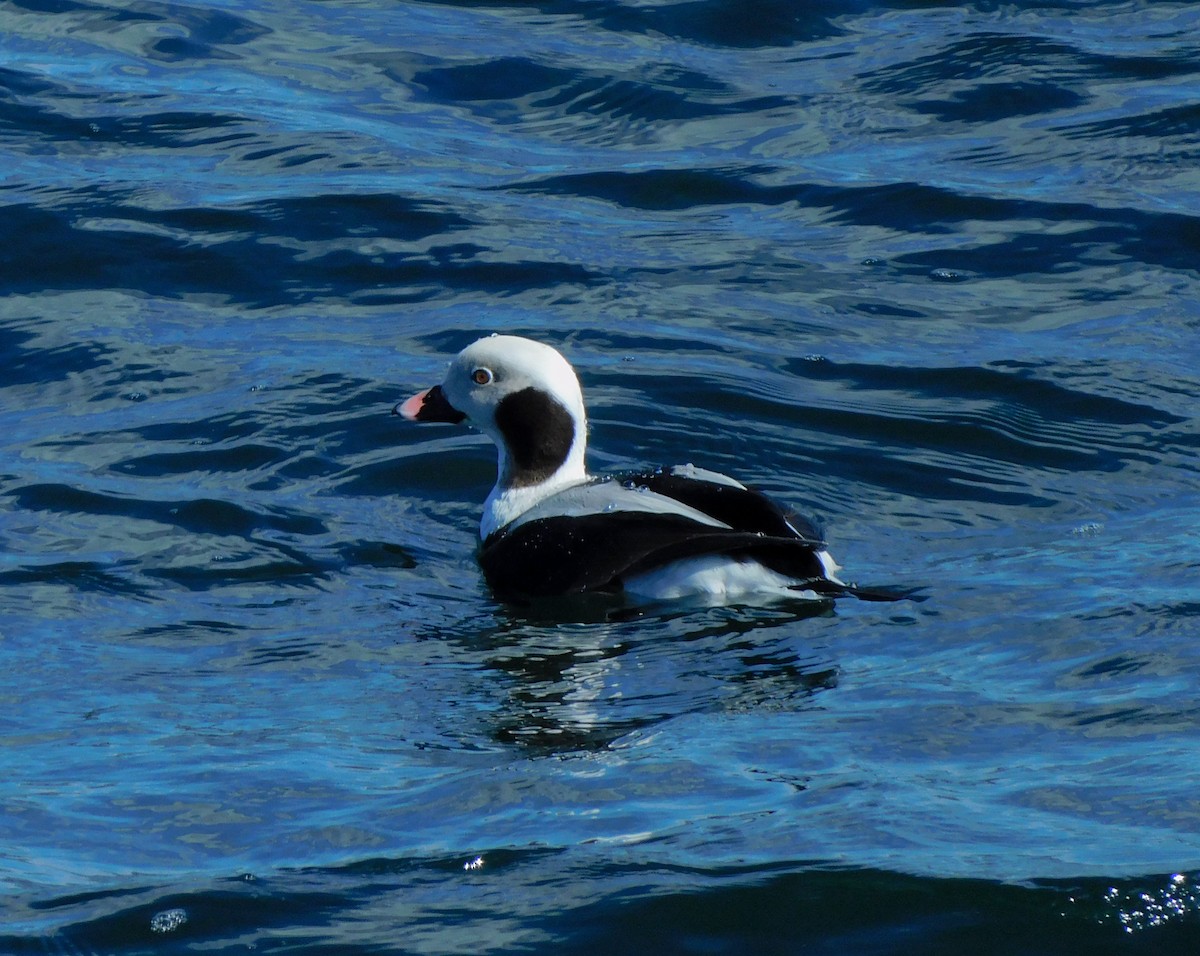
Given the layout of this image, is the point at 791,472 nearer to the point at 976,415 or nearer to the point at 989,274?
the point at 976,415

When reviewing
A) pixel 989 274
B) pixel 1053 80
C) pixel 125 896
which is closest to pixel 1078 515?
pixel 989 274

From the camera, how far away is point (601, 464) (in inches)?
298

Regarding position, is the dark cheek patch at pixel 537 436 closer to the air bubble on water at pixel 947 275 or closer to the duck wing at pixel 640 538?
the duck wing at pixel 640 538

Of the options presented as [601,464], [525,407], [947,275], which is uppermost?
[947,275]

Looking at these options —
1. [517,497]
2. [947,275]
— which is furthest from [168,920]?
[947,275]

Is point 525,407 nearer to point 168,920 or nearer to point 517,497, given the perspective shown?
point 517,497

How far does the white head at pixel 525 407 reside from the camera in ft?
22.4

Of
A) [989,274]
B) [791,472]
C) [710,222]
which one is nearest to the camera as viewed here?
[791,472]

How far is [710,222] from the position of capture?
402 inches

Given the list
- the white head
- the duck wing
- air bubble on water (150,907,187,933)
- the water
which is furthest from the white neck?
air bubble on water (150,907,187,933)

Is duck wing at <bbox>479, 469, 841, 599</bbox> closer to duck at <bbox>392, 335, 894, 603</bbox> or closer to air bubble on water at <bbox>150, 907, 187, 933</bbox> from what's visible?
duck at <bbox>392, 335, 894, 603</bbox>

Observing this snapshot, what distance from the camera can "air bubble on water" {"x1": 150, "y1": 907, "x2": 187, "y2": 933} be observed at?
3.50 meters

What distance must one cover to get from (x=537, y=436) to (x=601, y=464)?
2.62 feet

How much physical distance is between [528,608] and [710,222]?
4659 millimetres
